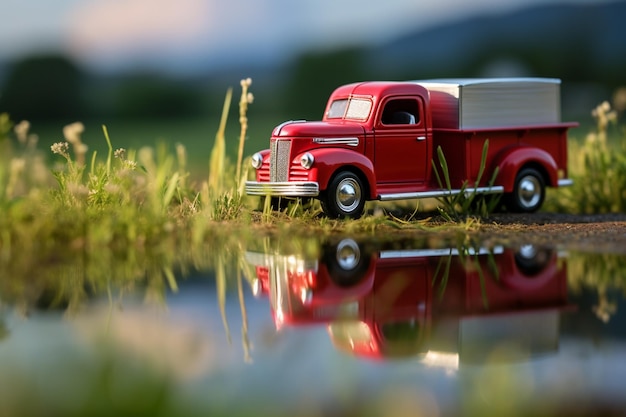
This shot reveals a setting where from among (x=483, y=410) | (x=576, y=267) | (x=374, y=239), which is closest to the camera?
(x=483, y=410)

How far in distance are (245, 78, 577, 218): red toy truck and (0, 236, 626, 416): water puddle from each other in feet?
6.54

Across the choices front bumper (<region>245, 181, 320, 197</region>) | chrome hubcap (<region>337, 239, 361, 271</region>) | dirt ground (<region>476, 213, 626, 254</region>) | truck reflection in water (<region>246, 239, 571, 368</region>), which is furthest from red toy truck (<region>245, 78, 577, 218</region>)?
truck reflection in water (<region>246, 239, 571, 368</region>)

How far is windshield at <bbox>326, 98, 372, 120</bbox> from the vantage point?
11.7 m

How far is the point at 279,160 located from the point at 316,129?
0.55 metres

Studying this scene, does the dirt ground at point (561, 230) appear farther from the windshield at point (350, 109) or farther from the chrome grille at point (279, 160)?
the chrome grille at point (279, 160)

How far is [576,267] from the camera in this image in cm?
832

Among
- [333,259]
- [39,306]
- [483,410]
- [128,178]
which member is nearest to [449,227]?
[333,259]

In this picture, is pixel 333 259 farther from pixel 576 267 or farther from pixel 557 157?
pixel 557 157

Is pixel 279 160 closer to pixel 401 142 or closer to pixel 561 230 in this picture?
pixel 401 142

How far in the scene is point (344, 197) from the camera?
11.0 m

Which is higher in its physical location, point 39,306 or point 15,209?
point 15,209

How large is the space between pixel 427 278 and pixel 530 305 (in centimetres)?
107

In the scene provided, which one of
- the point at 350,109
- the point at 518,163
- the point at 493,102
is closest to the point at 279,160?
the point at 350,109

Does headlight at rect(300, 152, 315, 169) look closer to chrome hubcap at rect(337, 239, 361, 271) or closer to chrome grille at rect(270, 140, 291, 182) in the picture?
chrome grille at rect(270, 140, 291, 182)
